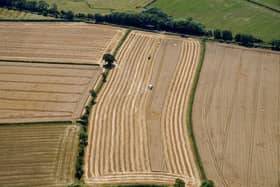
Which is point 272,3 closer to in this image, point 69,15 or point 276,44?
point 276,44

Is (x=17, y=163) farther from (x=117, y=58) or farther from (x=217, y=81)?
(x=217, y=81)

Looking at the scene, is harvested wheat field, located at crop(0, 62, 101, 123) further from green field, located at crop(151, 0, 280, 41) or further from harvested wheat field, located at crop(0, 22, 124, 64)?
green field, located at crop(151, 0, 280, 41)

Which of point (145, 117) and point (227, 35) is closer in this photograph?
point (145, 117)

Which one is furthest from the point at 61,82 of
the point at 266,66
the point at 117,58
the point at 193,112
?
the point at 266,66

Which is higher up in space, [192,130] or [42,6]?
[42,6]

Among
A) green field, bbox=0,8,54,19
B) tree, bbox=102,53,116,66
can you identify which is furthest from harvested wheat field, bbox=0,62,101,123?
green field, bbox=0,8,54,19

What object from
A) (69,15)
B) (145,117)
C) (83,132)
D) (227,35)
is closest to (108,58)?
(145,117)
